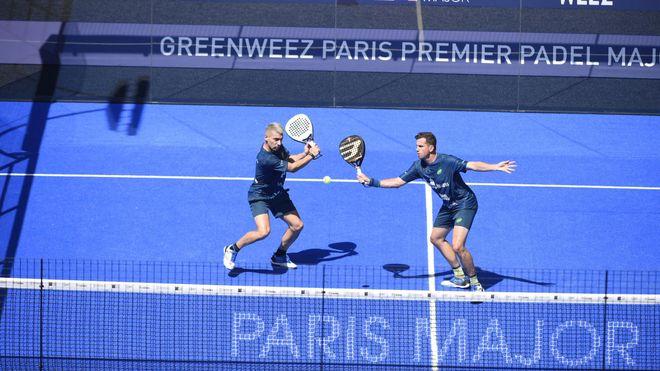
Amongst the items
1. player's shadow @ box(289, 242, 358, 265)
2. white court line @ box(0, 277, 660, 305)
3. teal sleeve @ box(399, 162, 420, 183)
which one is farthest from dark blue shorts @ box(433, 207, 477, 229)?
player's shadow @ box(289, 242, 358, 265)

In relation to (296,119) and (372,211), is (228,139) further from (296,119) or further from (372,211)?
(296,119)

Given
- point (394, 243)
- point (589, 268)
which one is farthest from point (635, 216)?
point (394, 243)

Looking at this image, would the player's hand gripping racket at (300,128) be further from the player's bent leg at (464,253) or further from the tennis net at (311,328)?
the tennis net at (311,328)

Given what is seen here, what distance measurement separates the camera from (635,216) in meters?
15.3

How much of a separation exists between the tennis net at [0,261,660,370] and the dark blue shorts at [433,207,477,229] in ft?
3.45

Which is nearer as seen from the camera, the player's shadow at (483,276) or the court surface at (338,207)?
the court surface at (338,207)

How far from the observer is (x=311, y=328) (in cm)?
1099

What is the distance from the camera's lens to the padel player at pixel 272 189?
12422mm

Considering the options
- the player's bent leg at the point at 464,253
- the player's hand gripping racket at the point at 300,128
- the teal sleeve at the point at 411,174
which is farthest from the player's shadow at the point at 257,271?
the player's bent leg at the point at 464,253

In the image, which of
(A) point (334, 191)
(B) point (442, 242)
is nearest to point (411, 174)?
(B) point (442, 242)

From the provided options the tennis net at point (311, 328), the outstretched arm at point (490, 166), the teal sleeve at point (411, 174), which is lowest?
the tennis net at point (311, 328)

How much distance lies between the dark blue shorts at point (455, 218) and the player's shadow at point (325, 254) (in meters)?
1.99

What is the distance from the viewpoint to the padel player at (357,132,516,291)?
12.0m

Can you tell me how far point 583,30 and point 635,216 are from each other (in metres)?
5.04
